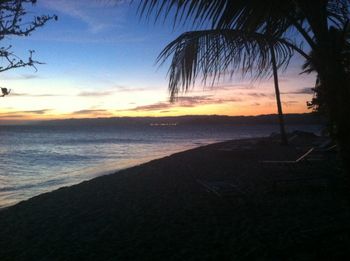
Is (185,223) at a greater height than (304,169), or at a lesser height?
lesser

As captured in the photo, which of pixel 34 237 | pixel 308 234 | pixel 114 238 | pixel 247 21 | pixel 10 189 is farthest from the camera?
pixel 10 189

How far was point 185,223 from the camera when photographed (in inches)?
293

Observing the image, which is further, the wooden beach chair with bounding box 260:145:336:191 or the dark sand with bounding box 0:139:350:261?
the wooden beach chair with bounding box 260:145:336:191

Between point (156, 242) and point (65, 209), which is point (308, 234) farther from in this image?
point (65, 209)

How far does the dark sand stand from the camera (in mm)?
5620

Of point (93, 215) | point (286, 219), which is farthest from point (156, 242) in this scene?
point (93, 215)

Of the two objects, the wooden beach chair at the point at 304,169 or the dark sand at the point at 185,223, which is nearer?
the dark sand at the point at 185,223

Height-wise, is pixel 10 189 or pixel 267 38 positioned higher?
pixel 267 38

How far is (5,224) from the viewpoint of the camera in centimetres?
926

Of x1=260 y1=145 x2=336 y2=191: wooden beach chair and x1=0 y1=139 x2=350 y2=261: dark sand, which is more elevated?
x1=260 y1=145 x2=336 y2=191: wooden beach chair

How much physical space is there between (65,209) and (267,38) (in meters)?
7.63

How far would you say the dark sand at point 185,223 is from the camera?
5.62m

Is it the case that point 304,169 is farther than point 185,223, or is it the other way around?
point 304,169

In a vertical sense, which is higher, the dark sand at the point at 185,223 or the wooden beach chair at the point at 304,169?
the wooden beach chair at the point at 304,169
